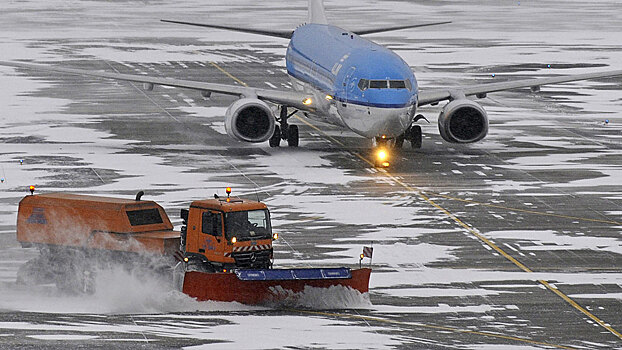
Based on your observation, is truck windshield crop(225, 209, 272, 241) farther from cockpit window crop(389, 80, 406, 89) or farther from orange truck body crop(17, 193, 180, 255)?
cockpit window crop(389, 80, 406, 89)

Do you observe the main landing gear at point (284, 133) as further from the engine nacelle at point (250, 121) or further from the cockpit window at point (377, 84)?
the cockpit window at point (377, 84)

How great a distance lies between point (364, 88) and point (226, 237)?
19.6 m

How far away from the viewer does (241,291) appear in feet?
102

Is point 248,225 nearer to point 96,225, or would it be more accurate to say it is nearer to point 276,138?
point 96,225

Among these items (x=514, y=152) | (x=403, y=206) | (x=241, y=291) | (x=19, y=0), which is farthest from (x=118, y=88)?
(x=19, y=0)

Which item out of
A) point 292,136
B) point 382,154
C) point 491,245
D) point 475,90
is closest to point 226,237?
point 491,245

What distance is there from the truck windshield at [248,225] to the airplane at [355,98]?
18.1m

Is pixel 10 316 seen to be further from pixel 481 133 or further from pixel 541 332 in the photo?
pixel 481 133

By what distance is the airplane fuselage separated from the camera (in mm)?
50031

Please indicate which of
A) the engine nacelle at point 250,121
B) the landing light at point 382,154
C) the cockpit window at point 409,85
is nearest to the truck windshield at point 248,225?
the cockpit window at point 409,85

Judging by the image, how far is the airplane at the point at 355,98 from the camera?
50.3 meters

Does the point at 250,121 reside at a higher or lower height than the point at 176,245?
higher

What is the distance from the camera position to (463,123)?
5419 centimetres

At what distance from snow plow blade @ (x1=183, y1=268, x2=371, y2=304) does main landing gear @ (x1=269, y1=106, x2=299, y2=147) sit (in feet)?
83.0
